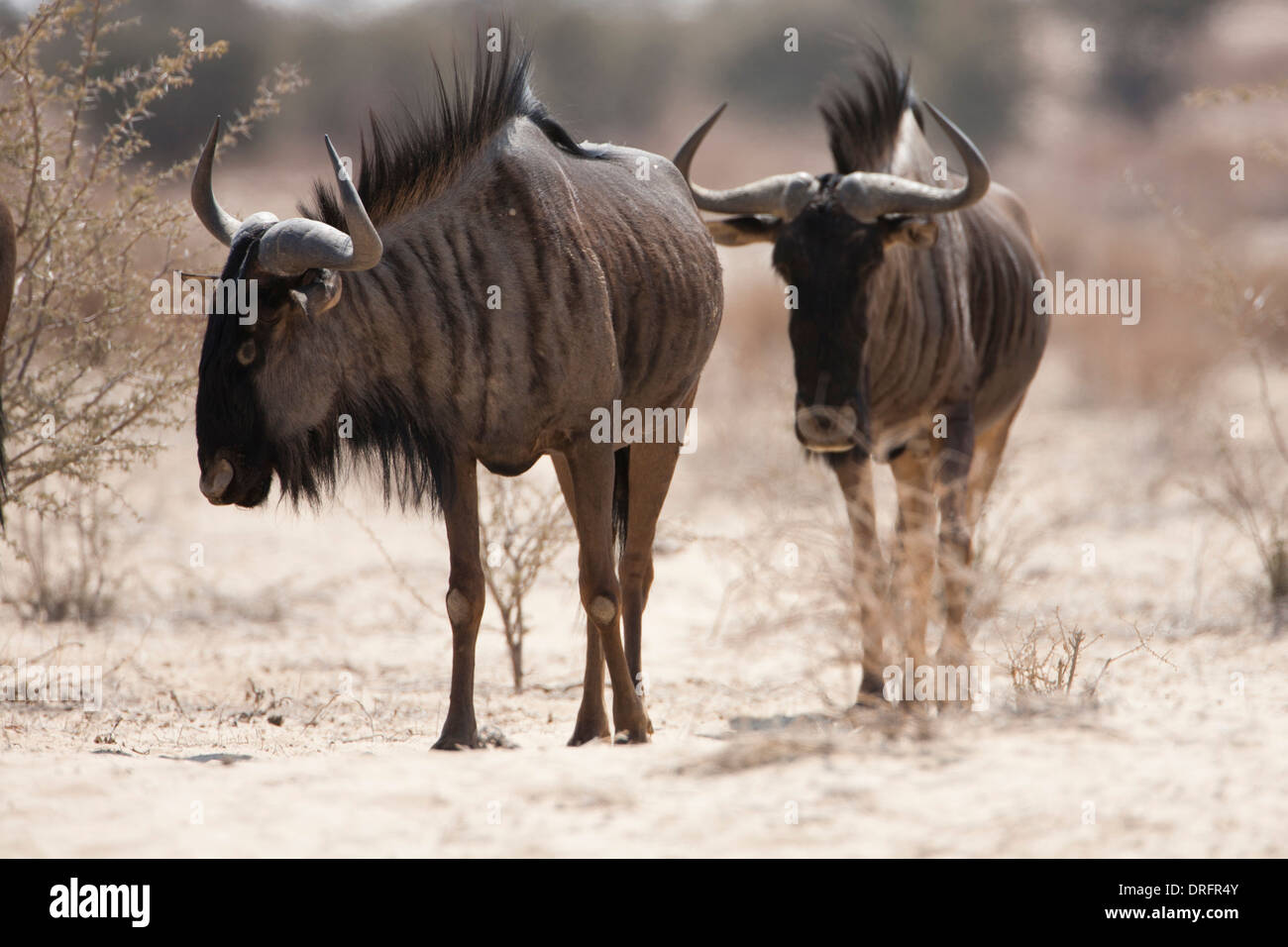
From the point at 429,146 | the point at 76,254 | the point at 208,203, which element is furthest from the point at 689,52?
the point at 208,203

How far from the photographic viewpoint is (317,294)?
439cm

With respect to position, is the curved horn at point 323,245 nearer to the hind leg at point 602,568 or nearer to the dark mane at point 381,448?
the dark mane at point 381,448

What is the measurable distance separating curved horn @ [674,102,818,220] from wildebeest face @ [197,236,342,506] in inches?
82.9

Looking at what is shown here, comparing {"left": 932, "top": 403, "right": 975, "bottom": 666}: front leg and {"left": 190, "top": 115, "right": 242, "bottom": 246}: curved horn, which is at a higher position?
{"left": 190, "top": 115, "right": 242, "bottom": 246}: curved horn

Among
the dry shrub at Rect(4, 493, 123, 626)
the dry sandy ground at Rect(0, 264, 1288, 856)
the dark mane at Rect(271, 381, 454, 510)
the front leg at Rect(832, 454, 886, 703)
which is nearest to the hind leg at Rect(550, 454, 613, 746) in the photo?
the dry sandy ground at Rect(0, 264, 1288, 856)

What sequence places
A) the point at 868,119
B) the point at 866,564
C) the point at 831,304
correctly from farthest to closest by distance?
the point at 868,119 < the point at 831,304 < the point at 866,564

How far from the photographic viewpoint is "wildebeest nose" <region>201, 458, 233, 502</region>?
444 centimetres

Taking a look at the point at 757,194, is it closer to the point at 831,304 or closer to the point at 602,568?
the point at 831,304

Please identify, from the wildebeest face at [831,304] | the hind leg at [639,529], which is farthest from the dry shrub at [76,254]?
the wildebeest face at [831,304]

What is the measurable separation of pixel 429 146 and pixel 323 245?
0.69m

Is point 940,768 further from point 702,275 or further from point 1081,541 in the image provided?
point 1081,541

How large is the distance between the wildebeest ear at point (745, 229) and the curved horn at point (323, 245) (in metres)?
2.19

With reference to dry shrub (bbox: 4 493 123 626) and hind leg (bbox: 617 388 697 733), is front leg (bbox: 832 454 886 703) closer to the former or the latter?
hind leg (bbox: 617 388 697 733)

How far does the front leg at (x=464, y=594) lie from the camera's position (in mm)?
4789
